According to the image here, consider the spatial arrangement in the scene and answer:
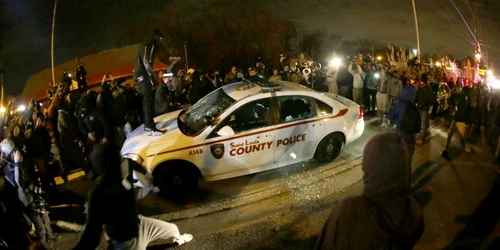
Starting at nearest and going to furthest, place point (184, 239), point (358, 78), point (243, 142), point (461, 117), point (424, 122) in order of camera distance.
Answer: point (184, 239)
point (243, 142)
point (461, 117)
point (424, 122)
point (358, 78)

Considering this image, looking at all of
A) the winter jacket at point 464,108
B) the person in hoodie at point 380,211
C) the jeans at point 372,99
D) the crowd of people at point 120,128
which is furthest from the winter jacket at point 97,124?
the jeans at point 372,99

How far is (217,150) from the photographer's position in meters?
6.69

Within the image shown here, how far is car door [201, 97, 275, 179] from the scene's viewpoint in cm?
668

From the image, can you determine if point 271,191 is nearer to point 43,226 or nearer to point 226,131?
point 226,131

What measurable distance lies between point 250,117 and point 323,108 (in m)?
1.46

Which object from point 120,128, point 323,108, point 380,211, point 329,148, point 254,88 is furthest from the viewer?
point 120,128

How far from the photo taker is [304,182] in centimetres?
714

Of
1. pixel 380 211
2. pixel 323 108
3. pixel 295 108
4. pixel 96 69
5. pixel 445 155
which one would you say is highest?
pixel 380 211

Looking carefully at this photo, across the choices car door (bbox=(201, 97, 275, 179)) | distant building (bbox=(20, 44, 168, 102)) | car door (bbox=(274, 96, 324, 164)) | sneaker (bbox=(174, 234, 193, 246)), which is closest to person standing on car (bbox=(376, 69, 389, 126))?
car door (bbox=(274, 96, 324, 164))

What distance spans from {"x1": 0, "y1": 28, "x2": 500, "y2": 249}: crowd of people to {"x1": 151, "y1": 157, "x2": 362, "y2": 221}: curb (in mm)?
809

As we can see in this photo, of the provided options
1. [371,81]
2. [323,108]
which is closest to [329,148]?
[323,108]

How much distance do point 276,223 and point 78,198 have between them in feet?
11.1

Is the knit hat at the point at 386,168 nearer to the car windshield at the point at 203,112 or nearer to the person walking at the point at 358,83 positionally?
the car windshield at the point at 203,112

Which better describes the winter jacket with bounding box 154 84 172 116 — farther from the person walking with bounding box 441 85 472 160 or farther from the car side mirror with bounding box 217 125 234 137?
the person walking with bounding box 441 85 472 160
